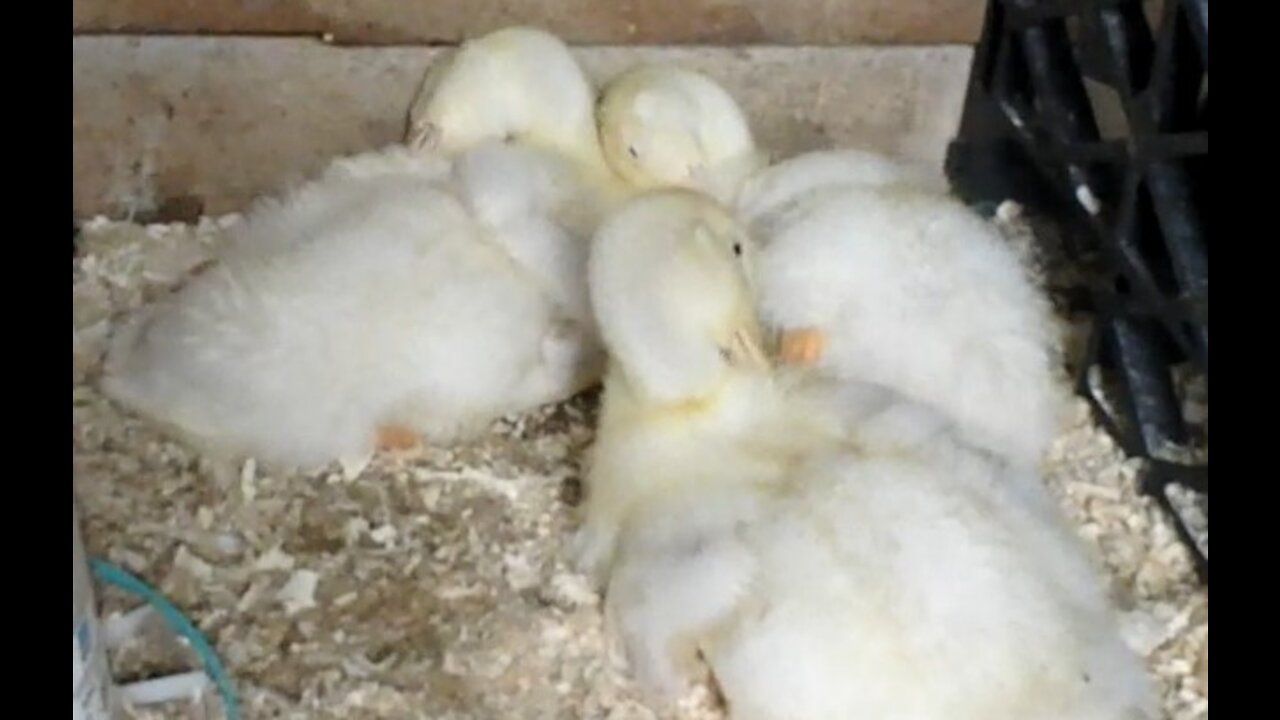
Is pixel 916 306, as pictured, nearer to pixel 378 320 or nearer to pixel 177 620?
pixel 378 320

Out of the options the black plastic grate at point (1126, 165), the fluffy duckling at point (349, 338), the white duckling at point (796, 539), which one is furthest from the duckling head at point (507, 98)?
the black plastic grate at point (1126, 165)

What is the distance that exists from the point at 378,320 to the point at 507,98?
1.15ft

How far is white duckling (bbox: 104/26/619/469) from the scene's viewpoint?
1.58m

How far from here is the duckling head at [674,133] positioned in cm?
179

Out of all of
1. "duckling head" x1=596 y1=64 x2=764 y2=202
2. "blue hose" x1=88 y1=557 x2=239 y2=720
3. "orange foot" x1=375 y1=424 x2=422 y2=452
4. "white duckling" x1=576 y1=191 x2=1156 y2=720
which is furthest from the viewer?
"duckling head" x1=596 y1=64 x2=764 y2=202

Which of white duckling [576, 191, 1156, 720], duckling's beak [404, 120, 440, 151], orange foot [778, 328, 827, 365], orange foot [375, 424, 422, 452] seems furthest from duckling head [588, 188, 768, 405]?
duckling's beak [404, 120, 440, 151]

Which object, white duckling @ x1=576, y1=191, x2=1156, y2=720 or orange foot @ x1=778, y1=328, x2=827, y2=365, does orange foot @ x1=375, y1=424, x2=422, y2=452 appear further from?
orange foot @ x1=778, y1=328, x2=827, y2=365

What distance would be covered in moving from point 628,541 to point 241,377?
431 mm

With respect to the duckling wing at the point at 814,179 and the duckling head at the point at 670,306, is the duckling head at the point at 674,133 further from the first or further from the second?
the duckling head at the point at 670,306

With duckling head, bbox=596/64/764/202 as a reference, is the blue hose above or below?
below

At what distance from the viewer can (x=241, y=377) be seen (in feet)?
Answer: 5.17

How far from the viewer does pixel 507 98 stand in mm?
1802

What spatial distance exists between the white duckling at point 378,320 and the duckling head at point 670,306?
213mm
